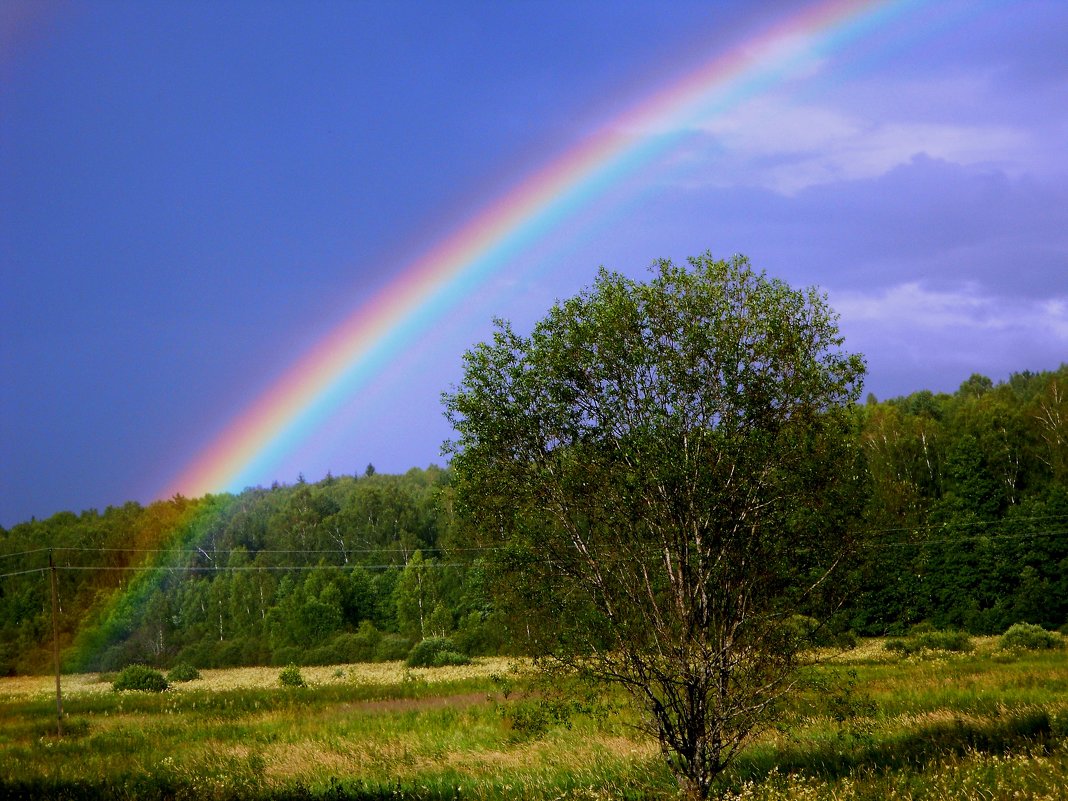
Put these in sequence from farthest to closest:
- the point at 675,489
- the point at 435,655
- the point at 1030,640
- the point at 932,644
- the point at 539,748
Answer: the point at 435,655
the point at 932,644
the point at 1030,640
the point at 539,748
the point at 675,489

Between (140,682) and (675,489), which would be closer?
(675,489)

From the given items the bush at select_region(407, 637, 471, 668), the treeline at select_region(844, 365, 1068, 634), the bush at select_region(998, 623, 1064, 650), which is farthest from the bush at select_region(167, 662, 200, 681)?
the bush at select_region(998, 623, 1064, 650)

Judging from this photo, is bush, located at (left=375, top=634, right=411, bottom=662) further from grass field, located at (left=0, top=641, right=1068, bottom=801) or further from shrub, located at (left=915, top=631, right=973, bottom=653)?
shrub, located at (left=915, top=631, right=973, bottom=653)

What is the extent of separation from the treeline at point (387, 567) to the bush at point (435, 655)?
349cm

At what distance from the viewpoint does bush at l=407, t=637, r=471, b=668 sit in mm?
66500

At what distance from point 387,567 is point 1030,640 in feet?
226

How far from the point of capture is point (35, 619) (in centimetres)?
11494

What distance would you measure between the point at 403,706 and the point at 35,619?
3758 inches

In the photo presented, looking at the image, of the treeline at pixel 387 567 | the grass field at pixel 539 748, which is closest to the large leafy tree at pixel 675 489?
the grass field at pixel 539 748

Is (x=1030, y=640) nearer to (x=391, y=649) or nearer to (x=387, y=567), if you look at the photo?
(x=391, y=649)

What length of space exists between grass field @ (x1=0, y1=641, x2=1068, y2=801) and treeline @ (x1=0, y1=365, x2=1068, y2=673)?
15.5 meters

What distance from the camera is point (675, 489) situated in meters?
15.8

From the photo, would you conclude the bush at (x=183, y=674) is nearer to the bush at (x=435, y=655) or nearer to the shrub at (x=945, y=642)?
the bush at (x=435, y=655)

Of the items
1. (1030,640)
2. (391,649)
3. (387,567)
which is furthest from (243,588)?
(1030,640)
